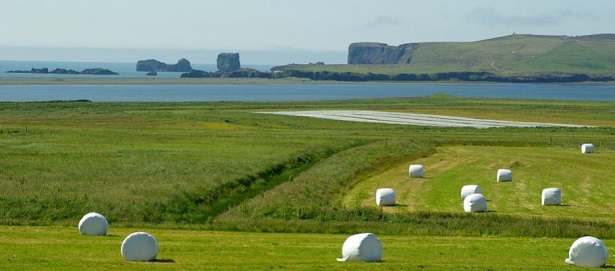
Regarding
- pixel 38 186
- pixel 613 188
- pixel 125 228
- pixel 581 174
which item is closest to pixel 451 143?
pixel 581 174

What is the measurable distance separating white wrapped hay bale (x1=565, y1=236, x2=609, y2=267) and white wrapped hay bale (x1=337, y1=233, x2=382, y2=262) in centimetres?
548

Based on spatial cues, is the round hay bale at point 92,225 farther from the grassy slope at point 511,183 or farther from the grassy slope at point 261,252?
the grassy slope at point 511,183

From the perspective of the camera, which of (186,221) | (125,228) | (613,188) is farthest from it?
(613,188)

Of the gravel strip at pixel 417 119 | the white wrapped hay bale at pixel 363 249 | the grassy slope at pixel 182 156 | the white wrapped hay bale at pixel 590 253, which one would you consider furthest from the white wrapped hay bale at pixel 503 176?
the gravel strip at pixel 417 119

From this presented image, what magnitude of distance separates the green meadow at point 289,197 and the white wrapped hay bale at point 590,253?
1.70 feet

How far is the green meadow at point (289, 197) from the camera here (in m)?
29.9

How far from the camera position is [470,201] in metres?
42.6

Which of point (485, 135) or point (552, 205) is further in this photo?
point (485, 135)

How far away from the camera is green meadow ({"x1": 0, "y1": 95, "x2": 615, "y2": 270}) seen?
29.9 metres

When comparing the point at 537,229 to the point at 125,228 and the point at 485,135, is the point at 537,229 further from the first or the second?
the point at 485,135

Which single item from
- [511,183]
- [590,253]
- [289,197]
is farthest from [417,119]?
[590,253]

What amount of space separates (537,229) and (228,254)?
13760 mm

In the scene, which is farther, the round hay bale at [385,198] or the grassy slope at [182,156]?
the round hay bale at [385,198]

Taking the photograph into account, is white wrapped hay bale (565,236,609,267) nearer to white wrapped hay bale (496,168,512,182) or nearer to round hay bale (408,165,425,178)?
white wrapped hay bale (496,168,512,182)
